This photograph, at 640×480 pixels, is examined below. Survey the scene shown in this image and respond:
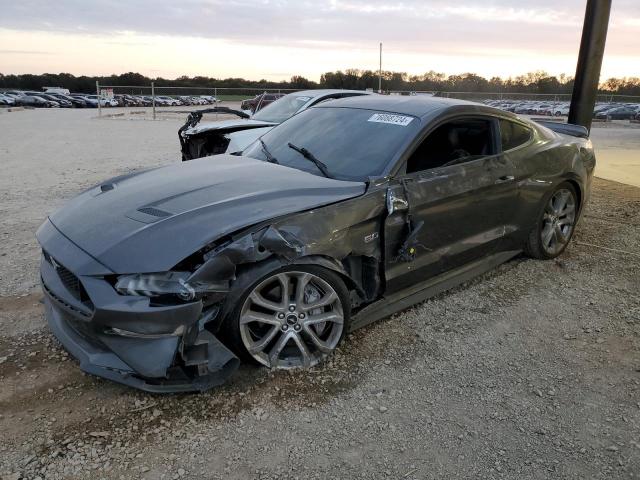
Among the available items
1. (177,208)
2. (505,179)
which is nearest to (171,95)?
(505,179)

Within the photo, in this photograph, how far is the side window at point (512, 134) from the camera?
428 cm

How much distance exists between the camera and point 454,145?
4.11 m

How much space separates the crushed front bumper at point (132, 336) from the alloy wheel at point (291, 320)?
229 mm

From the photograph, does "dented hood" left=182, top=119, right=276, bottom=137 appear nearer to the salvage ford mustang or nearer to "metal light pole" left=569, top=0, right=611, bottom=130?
the salvage ford mustang

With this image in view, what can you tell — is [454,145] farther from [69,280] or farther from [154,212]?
[69,280]

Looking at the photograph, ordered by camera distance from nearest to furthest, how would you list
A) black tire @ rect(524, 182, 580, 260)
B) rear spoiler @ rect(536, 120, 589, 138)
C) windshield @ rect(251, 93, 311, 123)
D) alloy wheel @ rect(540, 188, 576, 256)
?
black tire @ rect(524, 182, 580, 260)
alloy wheel @ rect(540, 188, 576, 256)
rear spoiler @ rect(536, 120, 589, 138)
windshield @ rect(251, 93, 311, 123)

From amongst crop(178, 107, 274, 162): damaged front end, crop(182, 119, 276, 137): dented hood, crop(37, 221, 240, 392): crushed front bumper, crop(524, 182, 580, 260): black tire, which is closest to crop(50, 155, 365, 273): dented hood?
crop(37, 221, 240, 392): crushed front bumper

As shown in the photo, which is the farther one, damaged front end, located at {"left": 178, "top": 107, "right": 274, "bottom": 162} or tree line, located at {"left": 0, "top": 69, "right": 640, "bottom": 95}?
tree line, located at {"left": 0, "top": 69, "right": 640, "bottom": 95}

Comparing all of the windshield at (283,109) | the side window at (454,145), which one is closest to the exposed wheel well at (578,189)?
the side window at (454,145)

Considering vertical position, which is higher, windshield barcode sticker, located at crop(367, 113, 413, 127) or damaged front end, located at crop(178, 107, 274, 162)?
windshield barcode sticker, located at crop(367, 113, 413, 127)

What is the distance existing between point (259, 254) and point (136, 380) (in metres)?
0.92

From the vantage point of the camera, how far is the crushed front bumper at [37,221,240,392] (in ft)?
8.33

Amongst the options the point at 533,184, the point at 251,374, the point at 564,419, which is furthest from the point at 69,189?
the point at 564,419

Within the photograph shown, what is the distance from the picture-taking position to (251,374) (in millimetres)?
3066
